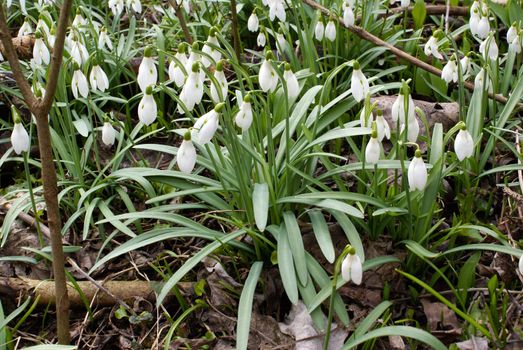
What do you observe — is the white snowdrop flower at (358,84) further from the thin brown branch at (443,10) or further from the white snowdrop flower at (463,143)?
the thin brown branch at (443,10)

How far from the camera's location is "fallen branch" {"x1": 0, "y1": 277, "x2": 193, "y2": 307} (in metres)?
3.11

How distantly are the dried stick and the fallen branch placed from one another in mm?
450

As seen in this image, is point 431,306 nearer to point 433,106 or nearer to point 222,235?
point 222,235

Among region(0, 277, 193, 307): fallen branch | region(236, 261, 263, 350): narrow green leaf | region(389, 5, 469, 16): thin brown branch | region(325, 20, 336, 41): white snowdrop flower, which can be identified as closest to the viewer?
region(236, 261, 263, 350): narrow green leaf

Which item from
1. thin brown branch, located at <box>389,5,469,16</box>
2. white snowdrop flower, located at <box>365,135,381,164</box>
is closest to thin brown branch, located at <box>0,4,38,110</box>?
white snowdrop flower, located at <box>365,135,381,164</box>

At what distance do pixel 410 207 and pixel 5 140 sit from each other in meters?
2.41

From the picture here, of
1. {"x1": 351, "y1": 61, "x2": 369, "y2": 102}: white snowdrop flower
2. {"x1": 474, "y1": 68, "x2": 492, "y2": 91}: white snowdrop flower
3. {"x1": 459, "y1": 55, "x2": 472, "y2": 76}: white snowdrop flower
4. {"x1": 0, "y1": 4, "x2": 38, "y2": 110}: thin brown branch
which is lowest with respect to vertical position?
{"x1": 474, "y1": 68, "x2": 492, "y2": 91}: white snowdrop flower

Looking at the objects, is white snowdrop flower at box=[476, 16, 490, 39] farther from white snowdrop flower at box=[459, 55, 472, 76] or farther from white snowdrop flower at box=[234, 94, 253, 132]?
white snowdrop flower at box=[234, 94, 253, 132]

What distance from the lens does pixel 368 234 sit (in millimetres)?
3064

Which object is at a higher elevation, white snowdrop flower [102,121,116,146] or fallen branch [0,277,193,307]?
white snowdrop flower [102,121,116,146]

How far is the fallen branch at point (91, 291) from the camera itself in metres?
3.11

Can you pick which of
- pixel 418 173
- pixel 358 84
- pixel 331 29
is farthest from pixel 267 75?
pixel 331 29

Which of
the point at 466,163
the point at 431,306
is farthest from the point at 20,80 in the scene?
the point at 466,163

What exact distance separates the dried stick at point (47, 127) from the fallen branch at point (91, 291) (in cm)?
45
